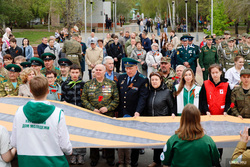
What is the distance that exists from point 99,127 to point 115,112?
1205 mm

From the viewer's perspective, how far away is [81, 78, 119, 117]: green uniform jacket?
6922 mm

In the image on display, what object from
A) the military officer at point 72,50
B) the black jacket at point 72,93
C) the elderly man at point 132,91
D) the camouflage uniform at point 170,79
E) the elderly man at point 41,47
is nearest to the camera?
the elderly man at point 132,91

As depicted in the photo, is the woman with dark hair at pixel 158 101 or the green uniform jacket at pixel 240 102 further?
the woman with dark hair at pixel 158 101

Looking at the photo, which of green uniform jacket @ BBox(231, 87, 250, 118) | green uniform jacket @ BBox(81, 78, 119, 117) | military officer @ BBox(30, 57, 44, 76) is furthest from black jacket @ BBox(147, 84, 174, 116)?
military officer @ BBox(30, 57, 44, 76)

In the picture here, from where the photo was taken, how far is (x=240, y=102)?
637 cm

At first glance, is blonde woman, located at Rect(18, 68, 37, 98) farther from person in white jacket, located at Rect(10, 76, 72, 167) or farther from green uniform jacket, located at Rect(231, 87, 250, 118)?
green uniform jacket, located at Rect(231, 87, 250, 118)

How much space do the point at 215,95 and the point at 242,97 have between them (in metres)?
0.49

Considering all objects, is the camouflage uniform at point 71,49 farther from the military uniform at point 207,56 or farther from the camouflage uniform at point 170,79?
the camouflage uniform at point 170,79

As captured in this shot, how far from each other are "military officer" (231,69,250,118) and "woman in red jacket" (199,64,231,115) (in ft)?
0.49

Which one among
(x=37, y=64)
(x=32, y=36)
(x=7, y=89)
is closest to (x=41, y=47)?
(x=37, y=64)

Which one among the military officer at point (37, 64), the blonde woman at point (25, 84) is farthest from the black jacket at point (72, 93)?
the military officer at point (37, 64)

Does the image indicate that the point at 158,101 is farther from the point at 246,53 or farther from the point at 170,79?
the point at 246,53

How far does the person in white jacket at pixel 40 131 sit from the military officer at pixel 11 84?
12.2ft

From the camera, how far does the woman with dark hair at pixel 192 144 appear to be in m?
3.93
